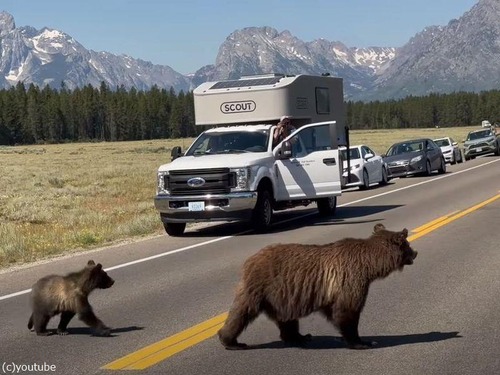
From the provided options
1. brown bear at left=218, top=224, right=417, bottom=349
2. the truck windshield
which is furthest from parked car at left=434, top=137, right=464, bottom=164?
brown bear at left=218, top=224, right=417, bottom=349

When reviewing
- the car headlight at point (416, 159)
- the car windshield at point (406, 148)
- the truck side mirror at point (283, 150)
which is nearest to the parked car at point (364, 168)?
the car headlight at point (416, 159)

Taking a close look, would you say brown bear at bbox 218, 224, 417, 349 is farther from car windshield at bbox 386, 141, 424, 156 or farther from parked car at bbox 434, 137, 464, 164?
parked car at bbox 434, 137, 464, 164

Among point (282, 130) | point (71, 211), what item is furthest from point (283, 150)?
point (71, 211)

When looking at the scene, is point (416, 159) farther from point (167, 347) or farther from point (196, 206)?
point (167, 347)

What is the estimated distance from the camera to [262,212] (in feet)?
57.6

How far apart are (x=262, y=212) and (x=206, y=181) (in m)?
1.28

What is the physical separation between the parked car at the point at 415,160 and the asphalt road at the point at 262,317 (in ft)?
56.3

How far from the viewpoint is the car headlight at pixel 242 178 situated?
17156 mm

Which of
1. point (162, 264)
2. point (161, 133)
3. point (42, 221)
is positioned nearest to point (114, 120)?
point (161, 133)

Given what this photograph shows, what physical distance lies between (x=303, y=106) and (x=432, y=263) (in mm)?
9408

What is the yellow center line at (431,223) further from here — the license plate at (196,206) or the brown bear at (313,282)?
the brown bear at (313,282)

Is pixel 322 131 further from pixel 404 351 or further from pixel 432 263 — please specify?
pixel 404 351

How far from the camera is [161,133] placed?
7170 inches

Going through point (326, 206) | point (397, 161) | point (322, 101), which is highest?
point (322, 101)
